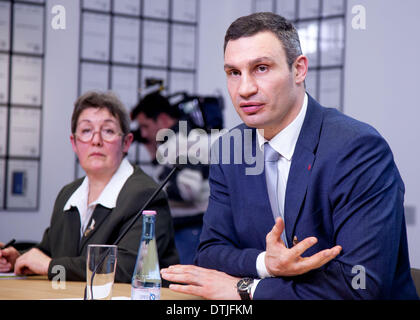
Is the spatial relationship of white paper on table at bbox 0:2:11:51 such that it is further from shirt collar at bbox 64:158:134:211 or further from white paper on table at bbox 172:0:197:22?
shirt collar at bbox 64:158:134:211

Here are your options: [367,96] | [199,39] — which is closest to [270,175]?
[367,96]

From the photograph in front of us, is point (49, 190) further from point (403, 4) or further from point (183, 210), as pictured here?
point (403, 4)

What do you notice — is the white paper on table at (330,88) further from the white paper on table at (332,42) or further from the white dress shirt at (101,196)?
the white dress shirt at (101,196)

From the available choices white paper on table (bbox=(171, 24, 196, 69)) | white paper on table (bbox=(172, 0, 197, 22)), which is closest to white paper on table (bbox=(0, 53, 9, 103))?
white paper on table (bbox=(171, 24, 196, 69))

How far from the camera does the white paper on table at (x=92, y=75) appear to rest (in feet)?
13.9

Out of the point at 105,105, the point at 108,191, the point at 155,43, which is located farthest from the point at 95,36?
the point at 108,191

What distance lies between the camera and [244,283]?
129 cm

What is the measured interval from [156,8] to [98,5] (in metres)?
0.51

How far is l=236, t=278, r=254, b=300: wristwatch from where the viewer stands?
127cm

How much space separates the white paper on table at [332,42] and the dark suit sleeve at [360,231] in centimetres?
287

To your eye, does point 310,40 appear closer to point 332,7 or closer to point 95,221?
point 332,7

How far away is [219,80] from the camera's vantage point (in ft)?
14.8

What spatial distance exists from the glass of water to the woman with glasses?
1.69 ft

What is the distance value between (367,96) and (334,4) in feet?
2.90
